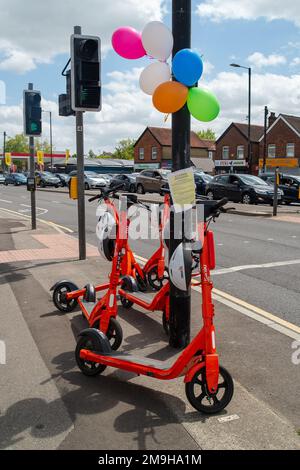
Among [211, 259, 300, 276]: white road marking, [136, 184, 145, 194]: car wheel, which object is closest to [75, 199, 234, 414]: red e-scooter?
[211, 259, 300, 276]: white road marking

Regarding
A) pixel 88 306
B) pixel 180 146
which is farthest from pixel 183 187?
pixel 88 306

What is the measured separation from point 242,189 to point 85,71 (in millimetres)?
16251

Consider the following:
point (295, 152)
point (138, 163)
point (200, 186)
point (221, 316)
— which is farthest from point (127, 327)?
point (138, 163)

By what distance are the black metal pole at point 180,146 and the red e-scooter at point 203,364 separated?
60 centimetres

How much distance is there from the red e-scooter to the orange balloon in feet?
2.95

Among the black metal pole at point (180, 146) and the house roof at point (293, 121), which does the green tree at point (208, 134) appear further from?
the black metal pole at point (180, 146)

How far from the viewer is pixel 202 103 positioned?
12.9ft

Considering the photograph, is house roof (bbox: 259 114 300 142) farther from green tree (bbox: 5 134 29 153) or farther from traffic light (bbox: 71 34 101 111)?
green tree (bbox: 5 134 29 153)

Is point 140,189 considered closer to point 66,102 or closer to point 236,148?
point 66,102

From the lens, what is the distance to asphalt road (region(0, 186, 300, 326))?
6332 millimetres

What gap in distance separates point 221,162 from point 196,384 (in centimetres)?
5333

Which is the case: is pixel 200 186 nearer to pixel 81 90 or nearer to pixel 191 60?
pixel 81 90

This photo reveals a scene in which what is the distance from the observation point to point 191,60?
12.5 ft

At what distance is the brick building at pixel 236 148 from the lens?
53.0 m
